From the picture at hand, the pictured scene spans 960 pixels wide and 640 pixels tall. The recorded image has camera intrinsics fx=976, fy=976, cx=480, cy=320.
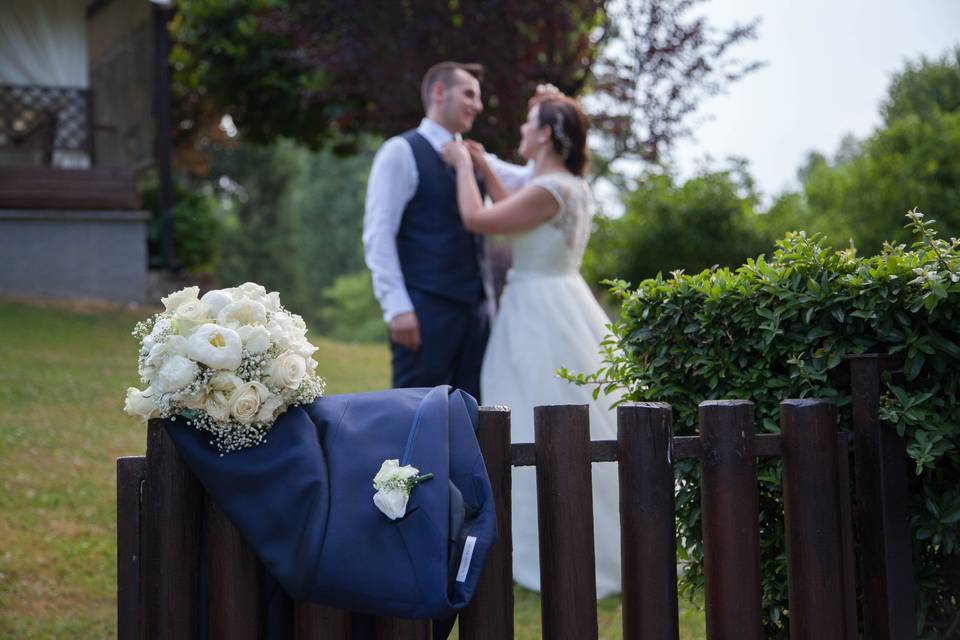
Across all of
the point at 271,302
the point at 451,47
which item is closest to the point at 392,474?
the point at 271,302

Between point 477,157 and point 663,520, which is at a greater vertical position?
point 477,157

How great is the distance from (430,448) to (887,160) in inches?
723

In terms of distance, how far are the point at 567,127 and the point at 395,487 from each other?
311cm

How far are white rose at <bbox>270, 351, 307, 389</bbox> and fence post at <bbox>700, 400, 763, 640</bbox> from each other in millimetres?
928

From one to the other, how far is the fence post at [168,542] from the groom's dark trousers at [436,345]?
8.56 feet

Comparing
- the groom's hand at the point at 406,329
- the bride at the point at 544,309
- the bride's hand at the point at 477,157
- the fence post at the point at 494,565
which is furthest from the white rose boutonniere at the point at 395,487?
the bride's hand at the point at 477,157

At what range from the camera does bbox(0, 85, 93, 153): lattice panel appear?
1340cm

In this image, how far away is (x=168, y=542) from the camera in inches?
84.3

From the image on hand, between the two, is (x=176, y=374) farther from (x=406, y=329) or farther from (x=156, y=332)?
(x=406, y=329)

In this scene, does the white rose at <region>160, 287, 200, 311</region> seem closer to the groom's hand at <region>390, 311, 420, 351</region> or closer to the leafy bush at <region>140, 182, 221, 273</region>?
the groom's hand at <region>390, 311, 420, 351</region>

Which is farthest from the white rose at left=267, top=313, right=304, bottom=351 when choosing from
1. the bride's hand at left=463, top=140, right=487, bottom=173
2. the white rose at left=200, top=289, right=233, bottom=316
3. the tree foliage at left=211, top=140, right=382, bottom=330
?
the tree foliage at left=211, top=140, right=382, bottom=330

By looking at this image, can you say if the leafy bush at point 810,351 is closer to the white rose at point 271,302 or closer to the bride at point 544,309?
the white rose at point 271,302

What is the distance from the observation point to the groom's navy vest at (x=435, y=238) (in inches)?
191

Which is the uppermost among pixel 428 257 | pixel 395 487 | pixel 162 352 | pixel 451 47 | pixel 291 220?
pixel 291 220
